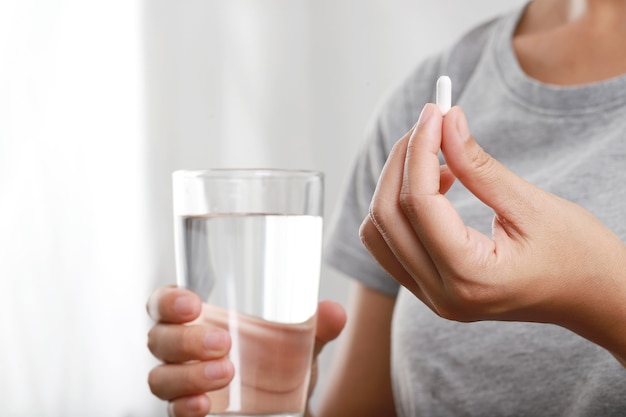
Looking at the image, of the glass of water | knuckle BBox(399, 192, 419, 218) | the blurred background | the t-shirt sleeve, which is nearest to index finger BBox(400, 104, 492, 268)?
knuckle BBox(399, 192, 419, 218)

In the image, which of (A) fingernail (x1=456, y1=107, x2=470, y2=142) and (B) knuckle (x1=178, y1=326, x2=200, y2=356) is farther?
(B) knuckle (x1=178, y1=326, x2=200, y2=356)

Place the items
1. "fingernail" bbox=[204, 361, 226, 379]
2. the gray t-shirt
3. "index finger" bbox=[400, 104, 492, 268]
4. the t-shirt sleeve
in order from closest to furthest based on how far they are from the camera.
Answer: "index finger" bbox=[400, 104, 492, 268] → "fingernail" bbox=[204, 361, 226, 379] → the gray t-shirt → the t-shirt sleeve

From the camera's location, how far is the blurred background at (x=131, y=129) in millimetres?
950

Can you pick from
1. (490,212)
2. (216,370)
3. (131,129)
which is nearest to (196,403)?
(216,370)

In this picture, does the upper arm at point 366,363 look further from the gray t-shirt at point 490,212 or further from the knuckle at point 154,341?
the knuckle at point 154,341

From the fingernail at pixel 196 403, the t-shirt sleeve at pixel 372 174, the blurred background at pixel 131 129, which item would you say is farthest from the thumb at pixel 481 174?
the blurred background at pixel 131 129

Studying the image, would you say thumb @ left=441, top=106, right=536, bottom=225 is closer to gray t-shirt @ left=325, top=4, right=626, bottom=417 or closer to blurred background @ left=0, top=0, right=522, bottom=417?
gray t-shirt @ left=325, top=4, right=626, bottom=417

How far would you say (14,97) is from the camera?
3.04 feet

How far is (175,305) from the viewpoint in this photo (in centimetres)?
52

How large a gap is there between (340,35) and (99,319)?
0.62 meters

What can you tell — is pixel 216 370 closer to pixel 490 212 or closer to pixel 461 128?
pixel 461 128

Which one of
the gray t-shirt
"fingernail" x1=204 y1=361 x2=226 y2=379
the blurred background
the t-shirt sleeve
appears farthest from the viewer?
the blurred background

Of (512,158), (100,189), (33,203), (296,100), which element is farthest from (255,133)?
(512,158)

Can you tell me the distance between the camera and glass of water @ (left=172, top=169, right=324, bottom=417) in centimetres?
46
